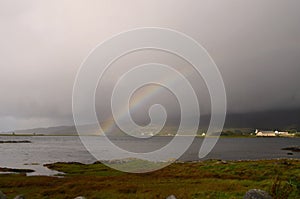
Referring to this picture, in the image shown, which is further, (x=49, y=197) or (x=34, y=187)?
(x=34, y=187)

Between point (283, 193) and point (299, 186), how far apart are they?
8.33 meters

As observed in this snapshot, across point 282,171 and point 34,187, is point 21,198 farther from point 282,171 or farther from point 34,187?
point 282,171

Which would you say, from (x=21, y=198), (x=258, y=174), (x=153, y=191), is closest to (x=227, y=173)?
(x=258, y=174)

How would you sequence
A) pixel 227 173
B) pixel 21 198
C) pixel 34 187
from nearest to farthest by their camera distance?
pixel 21 198 → pixel 34 187 → pixel 227 173

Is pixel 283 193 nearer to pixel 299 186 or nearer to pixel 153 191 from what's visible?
pixel 299 186

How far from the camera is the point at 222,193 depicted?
106ft

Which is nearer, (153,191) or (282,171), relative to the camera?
(153,191)

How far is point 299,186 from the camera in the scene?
30094mm

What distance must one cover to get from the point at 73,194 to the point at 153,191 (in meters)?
9.54

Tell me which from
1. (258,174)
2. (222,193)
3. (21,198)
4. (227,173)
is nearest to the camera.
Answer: (21,198)

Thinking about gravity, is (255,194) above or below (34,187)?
above

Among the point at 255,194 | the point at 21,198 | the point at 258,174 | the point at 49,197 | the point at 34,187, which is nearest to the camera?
the point at 255,194

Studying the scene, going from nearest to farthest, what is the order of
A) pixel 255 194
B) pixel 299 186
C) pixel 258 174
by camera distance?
pixel 255 194
pixel 299 186
pixel 258 174

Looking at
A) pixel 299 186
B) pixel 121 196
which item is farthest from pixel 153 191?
pixel 299 186
